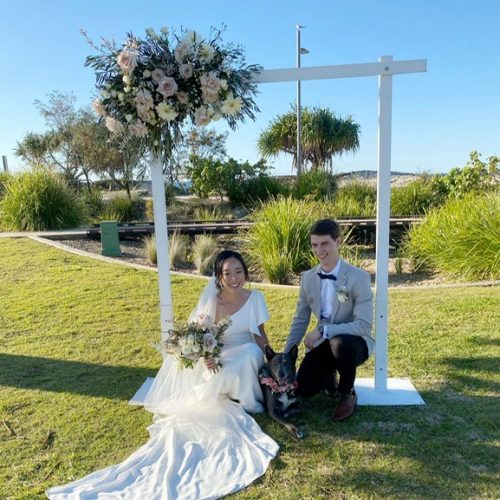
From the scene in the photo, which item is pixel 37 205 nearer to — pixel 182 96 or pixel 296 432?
pixel 182 96

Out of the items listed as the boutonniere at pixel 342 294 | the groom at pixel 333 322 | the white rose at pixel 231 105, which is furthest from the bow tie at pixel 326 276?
the white rose at pixel 231 105

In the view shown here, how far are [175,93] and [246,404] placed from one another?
2.26m

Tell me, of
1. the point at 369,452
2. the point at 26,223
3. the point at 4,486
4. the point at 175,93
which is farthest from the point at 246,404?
the point at 26,223

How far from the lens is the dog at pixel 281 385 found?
3258 millimetres

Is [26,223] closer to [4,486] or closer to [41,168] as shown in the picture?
[41,168]

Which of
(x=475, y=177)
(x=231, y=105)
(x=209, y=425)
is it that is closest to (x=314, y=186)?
(x=475, y=177)

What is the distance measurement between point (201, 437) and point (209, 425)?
122 millimetres

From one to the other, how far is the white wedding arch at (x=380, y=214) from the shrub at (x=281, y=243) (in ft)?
13.6

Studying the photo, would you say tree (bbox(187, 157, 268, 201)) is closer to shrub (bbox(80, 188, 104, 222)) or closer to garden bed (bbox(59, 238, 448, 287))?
shrub (bbox(80, 188, 104, 222))

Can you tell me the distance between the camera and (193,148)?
145 inches

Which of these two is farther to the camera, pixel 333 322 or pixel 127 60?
pixel 333 322

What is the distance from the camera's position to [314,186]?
17938 mm

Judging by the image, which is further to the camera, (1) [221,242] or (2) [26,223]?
(2) [26,223]

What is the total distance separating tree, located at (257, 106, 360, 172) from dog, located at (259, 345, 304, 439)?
22185 millimetres
